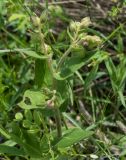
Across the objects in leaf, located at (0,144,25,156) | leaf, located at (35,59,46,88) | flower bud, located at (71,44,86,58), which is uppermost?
flower bud, located at (71,44,86,58)

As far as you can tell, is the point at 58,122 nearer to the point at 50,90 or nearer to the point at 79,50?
the point at 50,90

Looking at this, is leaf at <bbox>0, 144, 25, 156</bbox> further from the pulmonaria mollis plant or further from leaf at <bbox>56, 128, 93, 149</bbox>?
leaf at <bbox>56, 128, 93, 149</bbox>

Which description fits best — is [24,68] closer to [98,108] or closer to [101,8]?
[98,108]

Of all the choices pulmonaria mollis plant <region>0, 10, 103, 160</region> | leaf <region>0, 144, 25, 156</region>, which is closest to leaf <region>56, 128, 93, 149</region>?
pulmonaria mollis plant <region>0, 10, 103, 160</region>

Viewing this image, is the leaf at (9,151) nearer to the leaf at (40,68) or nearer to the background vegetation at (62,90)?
the background vegetation at (62,90)

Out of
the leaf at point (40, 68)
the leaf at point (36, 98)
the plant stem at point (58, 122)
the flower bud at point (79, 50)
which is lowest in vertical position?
the plant stem at point (58, 122)

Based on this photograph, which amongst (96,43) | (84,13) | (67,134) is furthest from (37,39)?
(84,13)

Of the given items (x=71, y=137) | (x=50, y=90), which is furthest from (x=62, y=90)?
(x=71, y=137)

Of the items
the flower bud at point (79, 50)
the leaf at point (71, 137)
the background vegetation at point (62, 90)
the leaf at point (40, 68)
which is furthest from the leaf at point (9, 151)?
the flower bud at point (79, 50)
